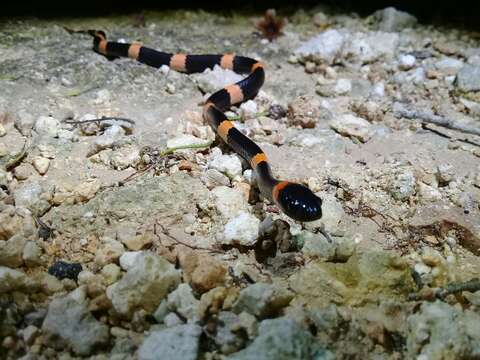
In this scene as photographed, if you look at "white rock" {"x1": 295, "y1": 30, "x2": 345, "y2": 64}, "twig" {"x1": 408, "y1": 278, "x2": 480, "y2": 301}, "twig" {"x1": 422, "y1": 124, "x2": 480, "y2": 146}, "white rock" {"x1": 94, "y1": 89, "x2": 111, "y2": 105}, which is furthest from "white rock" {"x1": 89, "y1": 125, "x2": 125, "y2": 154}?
"twig" {"x1": 422, "y1": 124, "x2": 480, "y2": 146}

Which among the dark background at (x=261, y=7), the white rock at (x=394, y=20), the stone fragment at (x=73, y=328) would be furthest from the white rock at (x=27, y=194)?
the white rock at (x=394, y=20)

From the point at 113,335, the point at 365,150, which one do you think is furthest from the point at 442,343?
the point at 365,150

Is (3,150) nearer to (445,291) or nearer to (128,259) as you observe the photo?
(128,259)

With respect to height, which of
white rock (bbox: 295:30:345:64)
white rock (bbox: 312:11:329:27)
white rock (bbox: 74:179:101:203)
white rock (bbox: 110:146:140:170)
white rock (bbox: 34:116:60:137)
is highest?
white rock (bbox: 312:11:329:27)

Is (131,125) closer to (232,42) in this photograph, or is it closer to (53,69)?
(53,69)

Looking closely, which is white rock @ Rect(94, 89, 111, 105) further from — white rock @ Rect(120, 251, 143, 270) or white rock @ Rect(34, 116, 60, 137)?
white rock @ Rect(120, 251, 143, 270)

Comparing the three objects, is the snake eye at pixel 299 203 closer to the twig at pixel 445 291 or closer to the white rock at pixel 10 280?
the twig at pixel 445 291
